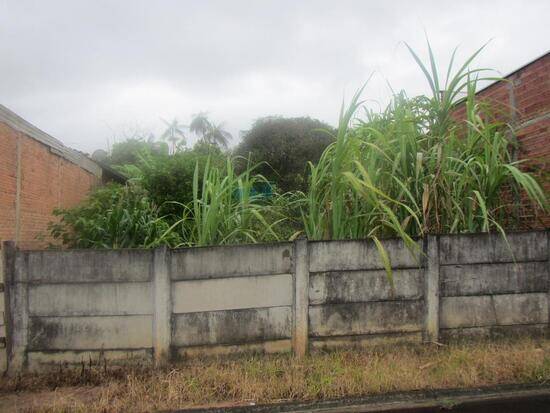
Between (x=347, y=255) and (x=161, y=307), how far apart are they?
1.69 metres

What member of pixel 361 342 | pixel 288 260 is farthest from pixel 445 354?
pixel 288 260

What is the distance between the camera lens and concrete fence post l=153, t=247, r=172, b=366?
12.9 feet

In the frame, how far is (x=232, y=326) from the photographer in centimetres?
402

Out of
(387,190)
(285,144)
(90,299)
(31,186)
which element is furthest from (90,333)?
(285,144)

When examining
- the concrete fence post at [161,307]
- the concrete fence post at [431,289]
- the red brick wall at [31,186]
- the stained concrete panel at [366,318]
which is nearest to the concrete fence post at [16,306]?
the concrete fence post at [161,307]

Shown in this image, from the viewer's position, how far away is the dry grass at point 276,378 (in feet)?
11.0

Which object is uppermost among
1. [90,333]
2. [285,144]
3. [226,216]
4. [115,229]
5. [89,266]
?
[285,144]

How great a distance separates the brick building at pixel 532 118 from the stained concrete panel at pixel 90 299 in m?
3.88

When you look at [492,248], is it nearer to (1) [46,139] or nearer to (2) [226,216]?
(2) [226,216]

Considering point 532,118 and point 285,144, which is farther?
point 285,144

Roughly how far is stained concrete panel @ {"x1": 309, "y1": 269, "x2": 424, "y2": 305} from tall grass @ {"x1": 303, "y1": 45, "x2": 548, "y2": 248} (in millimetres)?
411

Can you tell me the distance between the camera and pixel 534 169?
5.11 meters

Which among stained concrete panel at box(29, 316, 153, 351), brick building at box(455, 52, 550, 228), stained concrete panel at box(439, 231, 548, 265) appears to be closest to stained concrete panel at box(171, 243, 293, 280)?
stained concrete panel at box(29, 316, 153, 351)

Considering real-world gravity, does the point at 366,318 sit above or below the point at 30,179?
below
